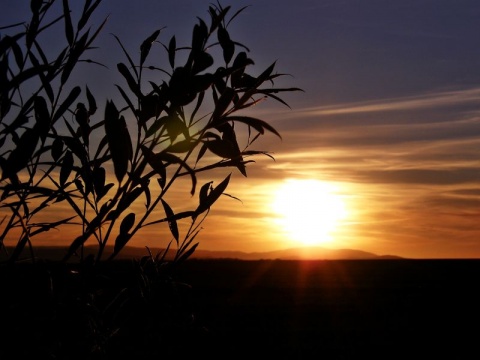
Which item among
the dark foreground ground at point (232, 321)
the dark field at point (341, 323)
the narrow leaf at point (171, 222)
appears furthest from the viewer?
the dark field at point (341, 323)

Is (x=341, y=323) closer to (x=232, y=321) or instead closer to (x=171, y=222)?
(x=232, y=321)

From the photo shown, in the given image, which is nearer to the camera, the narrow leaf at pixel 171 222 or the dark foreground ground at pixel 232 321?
the dark foreground ground at pixel 232 321

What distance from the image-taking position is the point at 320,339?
11.6 metres

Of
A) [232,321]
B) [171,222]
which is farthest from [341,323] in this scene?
[171,222]

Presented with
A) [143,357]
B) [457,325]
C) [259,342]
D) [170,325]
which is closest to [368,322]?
[457,325]

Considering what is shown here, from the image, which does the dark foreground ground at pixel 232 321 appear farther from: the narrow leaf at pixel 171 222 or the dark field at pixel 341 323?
the narrow leaf at pixel 171 222

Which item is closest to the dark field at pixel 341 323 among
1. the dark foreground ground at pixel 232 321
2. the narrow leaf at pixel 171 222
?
the dark foreground ground at pixel 232 321

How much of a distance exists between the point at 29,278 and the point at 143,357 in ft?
24.8

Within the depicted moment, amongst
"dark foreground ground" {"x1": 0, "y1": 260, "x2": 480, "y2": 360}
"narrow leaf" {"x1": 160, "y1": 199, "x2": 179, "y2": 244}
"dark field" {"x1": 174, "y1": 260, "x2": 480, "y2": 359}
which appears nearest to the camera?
"dark foreground ground" {"x1": 0, "y1": 260, "x2": 480, "y2": 360}

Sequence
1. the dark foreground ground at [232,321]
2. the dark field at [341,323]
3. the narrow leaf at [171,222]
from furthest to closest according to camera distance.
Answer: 1. the dark field at [341,323]
2. the narrow leaf at [171,222]
3. the dark foreground ground at [232,321]

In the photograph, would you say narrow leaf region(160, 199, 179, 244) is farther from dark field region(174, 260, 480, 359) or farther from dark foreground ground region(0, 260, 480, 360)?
dark field region(174, 260, 480, 359)

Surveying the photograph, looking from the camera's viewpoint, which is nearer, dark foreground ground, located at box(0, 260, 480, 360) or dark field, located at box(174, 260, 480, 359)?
dark foreground ground, located at box(0, 260, 480, 360)

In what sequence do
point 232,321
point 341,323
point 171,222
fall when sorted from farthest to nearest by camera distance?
1. point 341,323
2. point 232,321
3. point 171,222

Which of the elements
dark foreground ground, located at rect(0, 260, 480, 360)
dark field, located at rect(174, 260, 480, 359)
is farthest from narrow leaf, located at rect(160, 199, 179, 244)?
dark field, located at rect(174, 260, 480, 359)
